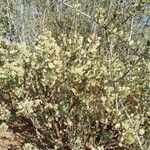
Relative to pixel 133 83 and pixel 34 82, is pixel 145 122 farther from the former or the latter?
pixel 34 82

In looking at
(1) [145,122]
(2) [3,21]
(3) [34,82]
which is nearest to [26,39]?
(2) [3,21]

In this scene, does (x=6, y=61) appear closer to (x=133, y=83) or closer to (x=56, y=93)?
(x=56, y=93)

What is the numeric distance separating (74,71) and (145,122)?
142 cm

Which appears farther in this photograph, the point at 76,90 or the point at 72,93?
the point at 72,93

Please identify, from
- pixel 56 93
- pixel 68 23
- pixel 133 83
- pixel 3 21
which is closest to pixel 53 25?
pixel 68 23

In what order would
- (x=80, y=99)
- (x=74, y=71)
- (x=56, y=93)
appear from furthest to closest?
(x=56, y=93) → (x=80, y=99) → (x=74, y=71)

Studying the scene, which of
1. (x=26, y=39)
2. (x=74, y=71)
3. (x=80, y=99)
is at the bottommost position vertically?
(x=26, y=39)

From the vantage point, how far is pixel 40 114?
6.50m

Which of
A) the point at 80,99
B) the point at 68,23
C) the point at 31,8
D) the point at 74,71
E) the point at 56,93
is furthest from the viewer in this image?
the point at 31,8

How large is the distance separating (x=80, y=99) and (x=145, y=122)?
3.36 feet

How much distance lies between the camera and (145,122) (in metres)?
6.51

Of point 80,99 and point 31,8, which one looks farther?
point 31,8

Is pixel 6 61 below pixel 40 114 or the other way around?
the other way around

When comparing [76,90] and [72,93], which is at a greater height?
[76,90]
